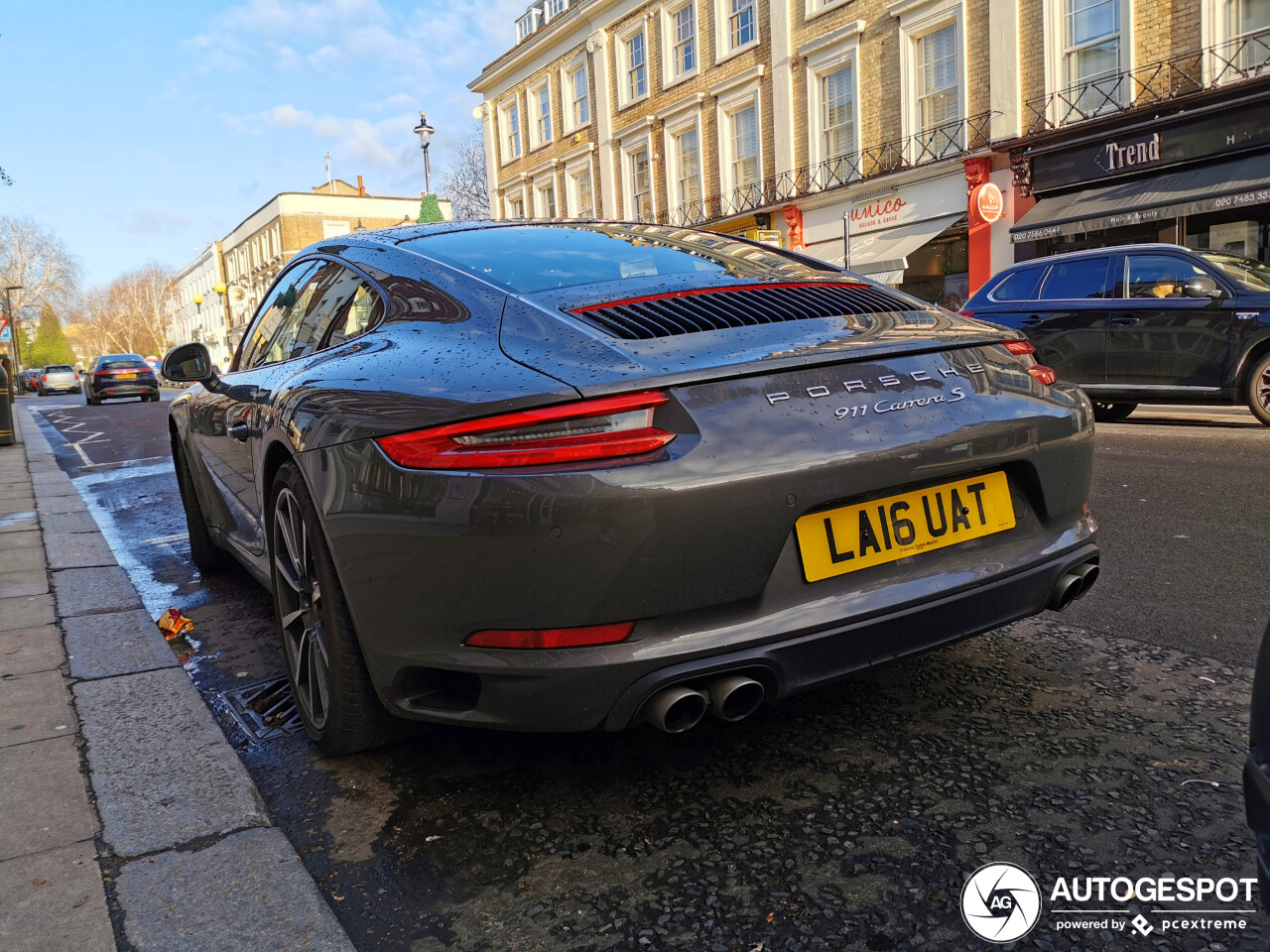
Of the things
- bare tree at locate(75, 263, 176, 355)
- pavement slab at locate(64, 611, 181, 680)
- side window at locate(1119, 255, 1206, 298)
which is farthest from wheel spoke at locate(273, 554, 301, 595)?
bare tree at locate(75, 263, 176, 355)

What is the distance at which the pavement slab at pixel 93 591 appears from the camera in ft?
13.7

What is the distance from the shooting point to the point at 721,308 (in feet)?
7.65

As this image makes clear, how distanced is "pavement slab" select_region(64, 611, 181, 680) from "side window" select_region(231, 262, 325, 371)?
3.52ft

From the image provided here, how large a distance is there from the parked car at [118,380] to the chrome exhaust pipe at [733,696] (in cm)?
3322

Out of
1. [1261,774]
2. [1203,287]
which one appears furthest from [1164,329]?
[1261,774]

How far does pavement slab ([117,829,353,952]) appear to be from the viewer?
1815 millimetres

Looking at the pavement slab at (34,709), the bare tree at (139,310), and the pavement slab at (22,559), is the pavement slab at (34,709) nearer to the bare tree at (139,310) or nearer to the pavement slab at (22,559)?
the pavement slab at (22,559)

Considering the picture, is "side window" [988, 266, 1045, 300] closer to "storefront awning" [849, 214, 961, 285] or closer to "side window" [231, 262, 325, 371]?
"side window" [231, 262, 325, 371]

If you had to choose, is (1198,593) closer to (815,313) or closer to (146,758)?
(815,313)

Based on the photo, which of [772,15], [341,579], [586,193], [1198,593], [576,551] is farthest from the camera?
[586,193]

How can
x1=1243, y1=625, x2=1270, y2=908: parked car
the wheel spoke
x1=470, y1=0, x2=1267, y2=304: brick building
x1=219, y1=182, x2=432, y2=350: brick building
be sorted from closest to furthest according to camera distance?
x1=1243, y1=625, x2=1270, y2=908: parked car → the wheel spoke → x1=470, y1=0, x2=1267, y2=304: brick building → x1=219, y1=182, x2=432, y2=350: brick building

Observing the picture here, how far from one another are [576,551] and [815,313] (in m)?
0.92

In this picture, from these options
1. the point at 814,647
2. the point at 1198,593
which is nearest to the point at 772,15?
the point at 1198,593

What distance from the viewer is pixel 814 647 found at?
6.67 ft
